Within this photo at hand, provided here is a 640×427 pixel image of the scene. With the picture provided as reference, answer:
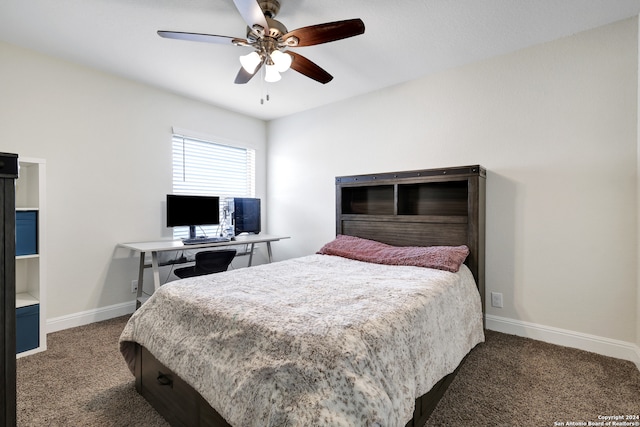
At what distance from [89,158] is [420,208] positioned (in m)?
3.27

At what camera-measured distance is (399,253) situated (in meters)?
2.54

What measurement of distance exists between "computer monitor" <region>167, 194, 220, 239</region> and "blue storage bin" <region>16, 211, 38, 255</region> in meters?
1.06

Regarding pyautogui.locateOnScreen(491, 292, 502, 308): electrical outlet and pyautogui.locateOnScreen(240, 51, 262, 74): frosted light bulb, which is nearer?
pyautogui.locateOnScreen(240, 51, 262, 74): frosted light bulb

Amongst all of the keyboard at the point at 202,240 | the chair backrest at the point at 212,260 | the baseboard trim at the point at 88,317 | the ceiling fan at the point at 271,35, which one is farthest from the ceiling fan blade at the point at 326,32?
the baseboard trim at the point at 88,317

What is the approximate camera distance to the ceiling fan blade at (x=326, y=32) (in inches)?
65.7

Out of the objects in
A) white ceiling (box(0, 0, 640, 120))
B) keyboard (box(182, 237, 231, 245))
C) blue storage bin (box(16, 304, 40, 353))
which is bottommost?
blue storage bin (box(16, 304, 40, 353))

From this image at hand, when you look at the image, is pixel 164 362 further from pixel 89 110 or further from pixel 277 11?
pixel 89 110

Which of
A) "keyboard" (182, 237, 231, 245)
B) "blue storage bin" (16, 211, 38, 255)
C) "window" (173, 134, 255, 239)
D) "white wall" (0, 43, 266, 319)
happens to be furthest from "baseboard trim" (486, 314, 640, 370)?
"blue storage bin" (16, 211, 38, 255)

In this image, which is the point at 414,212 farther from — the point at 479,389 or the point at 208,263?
the point at 208,263

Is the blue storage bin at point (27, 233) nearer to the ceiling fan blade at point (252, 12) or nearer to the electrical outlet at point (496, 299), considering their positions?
the ceiling fan blade at point (252, 12)

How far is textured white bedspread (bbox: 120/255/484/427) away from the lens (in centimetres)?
97

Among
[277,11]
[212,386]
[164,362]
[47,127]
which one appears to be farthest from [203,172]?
[212,386]

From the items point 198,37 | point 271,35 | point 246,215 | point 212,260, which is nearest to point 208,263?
point 212,260

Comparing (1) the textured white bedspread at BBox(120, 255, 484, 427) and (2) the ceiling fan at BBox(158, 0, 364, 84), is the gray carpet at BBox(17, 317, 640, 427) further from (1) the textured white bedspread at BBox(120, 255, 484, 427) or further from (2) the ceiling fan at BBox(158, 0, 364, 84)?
(2) the ceiling fan at BBox(158, 0, 364, 84)
